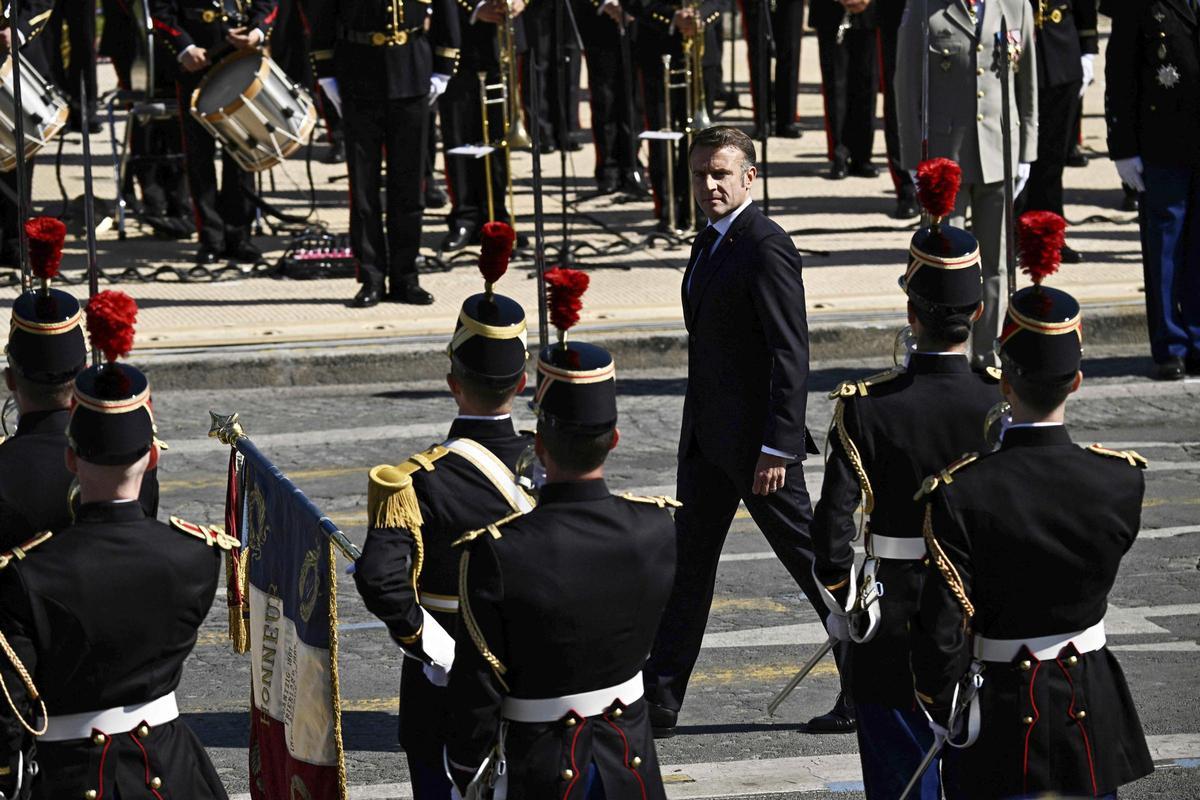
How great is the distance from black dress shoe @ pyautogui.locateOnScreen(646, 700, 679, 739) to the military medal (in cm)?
594

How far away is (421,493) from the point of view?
536cm

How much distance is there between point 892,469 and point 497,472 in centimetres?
124

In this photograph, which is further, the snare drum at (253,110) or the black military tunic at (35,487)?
the snare drum at (253,110)

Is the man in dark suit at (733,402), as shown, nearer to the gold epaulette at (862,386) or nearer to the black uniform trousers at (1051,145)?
the gold epaulette at (862,386)

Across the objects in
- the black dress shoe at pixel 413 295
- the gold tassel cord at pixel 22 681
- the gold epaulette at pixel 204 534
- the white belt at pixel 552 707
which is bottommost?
the black dress shoe at pixel 413 295

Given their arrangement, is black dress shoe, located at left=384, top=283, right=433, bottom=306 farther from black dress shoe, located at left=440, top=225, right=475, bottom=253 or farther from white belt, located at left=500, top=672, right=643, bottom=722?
white belt, located at left=500, top=672, right=643, bottom=722

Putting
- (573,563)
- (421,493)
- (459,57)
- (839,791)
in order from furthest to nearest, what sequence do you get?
(459,57) → (839,791) → (421,493) → (573,563)

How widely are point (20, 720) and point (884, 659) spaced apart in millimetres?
2403

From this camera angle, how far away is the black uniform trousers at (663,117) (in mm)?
15883

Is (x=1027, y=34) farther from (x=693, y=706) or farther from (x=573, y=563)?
(x=573, y=563)

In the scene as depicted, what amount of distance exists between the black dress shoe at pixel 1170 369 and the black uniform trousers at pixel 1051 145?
3084 mm

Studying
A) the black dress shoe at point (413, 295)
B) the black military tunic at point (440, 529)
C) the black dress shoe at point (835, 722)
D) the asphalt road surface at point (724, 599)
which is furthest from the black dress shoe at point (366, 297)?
the black military tunic at point (440, 529)

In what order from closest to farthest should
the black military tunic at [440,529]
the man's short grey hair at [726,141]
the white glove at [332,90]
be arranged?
the black military tunic at [440,529] → the man's short grey hair at [726,141] → the white glove at [332,90]

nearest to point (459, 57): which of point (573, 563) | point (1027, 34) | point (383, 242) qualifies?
point (383, 242)
